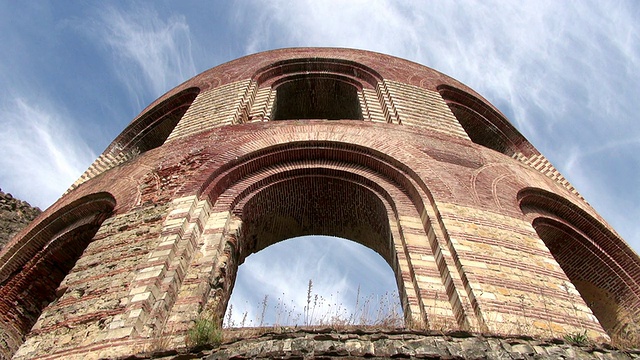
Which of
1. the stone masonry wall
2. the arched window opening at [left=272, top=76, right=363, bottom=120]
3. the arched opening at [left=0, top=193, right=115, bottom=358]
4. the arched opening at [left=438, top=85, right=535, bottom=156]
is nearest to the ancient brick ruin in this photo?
the arched opening at [left=0, top=193, right=115, bottom=358]

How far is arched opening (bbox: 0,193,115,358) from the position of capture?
6816mm

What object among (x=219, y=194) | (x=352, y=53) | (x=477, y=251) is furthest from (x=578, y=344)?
(x=352, y=53)

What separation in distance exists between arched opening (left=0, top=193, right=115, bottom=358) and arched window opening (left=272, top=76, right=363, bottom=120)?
15.9 ft

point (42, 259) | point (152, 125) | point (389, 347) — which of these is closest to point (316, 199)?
point (389, 347)

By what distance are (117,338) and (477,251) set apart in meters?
3.31

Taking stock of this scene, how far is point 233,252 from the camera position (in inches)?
223

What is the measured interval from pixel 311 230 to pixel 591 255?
4.07 m

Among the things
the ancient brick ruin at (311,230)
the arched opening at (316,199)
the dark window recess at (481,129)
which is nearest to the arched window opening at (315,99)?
the ancient brick ruin at (311,230)

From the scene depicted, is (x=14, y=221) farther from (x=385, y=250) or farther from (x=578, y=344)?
(x=578, y=344)

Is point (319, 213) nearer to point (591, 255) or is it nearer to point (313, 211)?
point (313, 211)

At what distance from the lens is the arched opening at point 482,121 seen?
1157cm

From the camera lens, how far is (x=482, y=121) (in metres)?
11.8

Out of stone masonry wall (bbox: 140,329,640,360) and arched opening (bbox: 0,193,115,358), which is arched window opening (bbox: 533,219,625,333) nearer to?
stone masonry wall (bbox: 140,329,640,360)

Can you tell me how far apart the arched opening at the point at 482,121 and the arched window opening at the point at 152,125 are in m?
5.87
